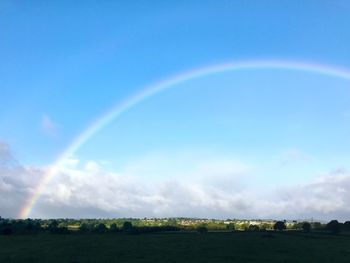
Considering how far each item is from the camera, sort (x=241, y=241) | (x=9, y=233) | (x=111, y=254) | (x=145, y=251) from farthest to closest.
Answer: (x=9, y=233), (x=241, y=241), (x=145, y=251), (x=111, y=254)

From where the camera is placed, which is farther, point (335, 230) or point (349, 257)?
point (335, 230)

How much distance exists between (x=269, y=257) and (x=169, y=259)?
22.2 meters

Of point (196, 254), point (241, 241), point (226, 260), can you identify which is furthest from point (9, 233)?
point (226, 260)

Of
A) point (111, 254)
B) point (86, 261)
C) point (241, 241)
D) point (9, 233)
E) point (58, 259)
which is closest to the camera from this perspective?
point (86, 261)

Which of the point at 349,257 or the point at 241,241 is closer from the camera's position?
the point at 349,257

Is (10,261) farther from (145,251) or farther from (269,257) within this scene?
(269,257)

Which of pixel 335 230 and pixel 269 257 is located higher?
pixel 335 230

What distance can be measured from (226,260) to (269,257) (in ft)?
38.2

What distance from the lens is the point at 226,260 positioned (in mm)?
98500

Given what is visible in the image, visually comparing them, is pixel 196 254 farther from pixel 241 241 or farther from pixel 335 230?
pixel 335 230

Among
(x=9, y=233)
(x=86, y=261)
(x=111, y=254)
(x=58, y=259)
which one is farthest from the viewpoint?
(x=9, y=233)

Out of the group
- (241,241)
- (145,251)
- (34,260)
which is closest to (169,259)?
(145,251)

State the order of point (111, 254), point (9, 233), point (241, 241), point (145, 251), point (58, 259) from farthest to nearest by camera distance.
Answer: point (9, 233)
point (241, 241)
point (145, 251)
point (111, 254)
point (58, 259)

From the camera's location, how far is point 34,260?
99.9 metres
